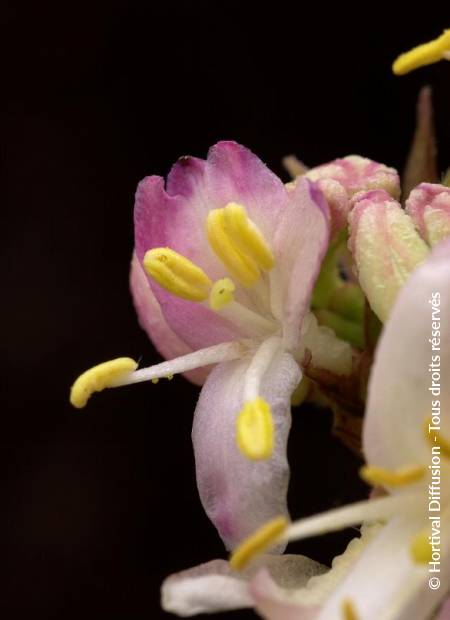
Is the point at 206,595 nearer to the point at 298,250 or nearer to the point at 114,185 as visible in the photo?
the point at 298,250

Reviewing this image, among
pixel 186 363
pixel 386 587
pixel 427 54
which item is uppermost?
pixel 427 54

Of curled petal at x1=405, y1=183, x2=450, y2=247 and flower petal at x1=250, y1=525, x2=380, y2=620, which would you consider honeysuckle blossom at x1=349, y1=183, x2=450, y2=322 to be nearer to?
curled petal at x1=405, y1=183, x2=450, y2=247

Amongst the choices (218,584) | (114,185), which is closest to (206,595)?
(218,584)

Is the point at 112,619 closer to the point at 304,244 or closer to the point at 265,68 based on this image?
the point at 265,68

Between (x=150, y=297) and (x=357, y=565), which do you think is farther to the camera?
(x=150, y=297)

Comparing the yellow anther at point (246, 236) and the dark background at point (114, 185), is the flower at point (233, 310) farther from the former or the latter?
the dark background at point (114, 185)

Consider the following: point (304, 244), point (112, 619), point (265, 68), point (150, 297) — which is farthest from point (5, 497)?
point (304, 244)

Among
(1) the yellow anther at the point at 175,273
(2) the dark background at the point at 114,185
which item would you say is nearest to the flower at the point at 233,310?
(1) the yellow anther at the point at 175,273
